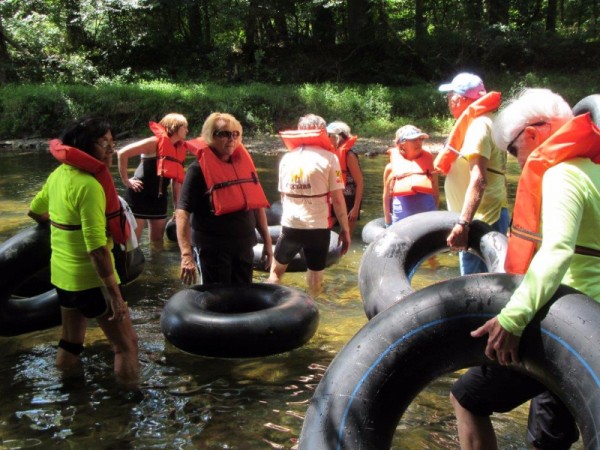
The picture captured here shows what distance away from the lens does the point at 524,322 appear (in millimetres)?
2211

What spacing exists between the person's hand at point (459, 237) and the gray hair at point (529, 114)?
1593 mm

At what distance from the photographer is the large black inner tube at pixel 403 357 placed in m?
2.38

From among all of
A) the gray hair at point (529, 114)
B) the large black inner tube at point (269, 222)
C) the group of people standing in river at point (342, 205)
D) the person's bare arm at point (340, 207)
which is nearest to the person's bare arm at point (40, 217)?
the group of people standing in river at point (342, 205)

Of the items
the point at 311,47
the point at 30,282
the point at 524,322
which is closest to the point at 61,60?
the point at 311,47

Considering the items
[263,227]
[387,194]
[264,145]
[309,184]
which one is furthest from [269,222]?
[264,145]

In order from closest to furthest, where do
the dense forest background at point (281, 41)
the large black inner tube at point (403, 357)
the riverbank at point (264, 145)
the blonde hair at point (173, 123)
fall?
the large black inner tube at point (403, 357) → the blonde hair at point (173, 123) → the riverbank at point (264, 145) → the dense forest background at point (281, 41)

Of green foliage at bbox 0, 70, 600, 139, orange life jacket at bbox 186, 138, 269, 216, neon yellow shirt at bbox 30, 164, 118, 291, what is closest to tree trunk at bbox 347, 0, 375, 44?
green foliage at bbox 0, 70, 600, 139

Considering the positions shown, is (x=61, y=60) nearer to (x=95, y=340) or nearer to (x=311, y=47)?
(x=311, y=47)

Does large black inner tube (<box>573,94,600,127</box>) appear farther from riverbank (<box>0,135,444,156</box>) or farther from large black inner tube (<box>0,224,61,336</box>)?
riverbank (<box>0,135,444,156</box>)

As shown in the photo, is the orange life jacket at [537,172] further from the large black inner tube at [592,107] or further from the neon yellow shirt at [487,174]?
the large black inner tube at [592,107]

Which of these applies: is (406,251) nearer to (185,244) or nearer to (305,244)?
(305,244)

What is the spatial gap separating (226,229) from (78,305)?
1201 millimetres

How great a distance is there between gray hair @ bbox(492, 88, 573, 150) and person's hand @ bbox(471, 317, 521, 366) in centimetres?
75

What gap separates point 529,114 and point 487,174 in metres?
1.96
